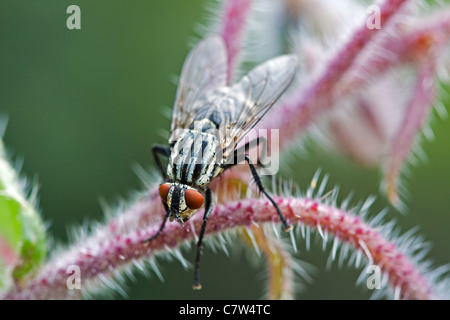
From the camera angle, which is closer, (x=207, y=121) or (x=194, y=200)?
(x=194, y=200)

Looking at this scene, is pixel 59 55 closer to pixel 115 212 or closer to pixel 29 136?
pixel 29 136

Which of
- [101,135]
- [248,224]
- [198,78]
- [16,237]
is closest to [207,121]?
[198,78]

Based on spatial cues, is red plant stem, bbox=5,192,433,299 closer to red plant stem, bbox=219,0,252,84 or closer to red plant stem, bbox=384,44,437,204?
red plant stem, bbox=384,44,437,204

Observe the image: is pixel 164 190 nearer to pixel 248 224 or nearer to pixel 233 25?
pixel 248 224

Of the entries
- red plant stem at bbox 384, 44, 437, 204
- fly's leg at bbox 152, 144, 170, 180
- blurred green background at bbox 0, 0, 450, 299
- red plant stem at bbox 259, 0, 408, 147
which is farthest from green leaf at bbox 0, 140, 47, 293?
blurred green background at bbox 0, 0, 450, 299

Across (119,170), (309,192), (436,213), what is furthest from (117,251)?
(436,213)

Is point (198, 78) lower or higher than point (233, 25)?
lower
